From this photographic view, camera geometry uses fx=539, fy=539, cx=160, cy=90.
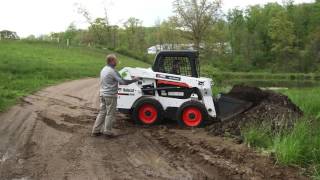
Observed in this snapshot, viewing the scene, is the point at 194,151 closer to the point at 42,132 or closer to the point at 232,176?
the point at 232,176

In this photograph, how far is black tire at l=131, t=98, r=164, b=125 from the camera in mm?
13500

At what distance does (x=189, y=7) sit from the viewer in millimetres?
50125

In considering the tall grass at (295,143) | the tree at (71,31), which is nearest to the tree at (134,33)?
the tree at (71,31)

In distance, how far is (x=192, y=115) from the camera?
13.4 meters

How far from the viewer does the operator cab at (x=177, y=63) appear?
13836 millimetres

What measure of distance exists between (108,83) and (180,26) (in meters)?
38.6

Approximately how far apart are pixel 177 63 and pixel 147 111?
1.48 metres

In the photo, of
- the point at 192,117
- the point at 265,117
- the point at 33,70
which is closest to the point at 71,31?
the point at 33,70

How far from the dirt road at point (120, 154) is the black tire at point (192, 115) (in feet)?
1.03

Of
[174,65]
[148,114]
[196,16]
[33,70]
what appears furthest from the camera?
[196,16]

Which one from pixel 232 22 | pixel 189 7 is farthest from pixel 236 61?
pixel 189 7

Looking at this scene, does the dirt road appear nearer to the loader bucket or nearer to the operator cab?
the loader bucket

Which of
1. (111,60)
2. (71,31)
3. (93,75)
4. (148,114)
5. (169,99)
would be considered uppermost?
(71,31)

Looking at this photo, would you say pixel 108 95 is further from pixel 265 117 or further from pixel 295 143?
pixel 295 143
